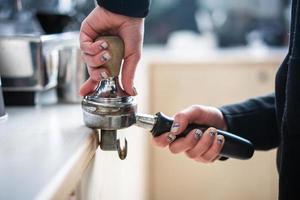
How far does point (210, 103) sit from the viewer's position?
171 centimetres

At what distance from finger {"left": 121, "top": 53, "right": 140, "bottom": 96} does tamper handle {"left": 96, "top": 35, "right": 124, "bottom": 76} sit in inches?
1.3

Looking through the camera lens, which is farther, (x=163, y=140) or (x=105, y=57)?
Result: (x=163, y=140)

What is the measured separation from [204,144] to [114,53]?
0.21 meters

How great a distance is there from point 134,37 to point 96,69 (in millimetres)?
66

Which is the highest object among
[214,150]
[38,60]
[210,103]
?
[38,60]

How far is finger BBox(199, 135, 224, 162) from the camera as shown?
0.64 meters

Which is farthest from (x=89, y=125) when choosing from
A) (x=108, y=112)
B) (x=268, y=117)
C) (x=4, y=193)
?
(x=268, y=117)

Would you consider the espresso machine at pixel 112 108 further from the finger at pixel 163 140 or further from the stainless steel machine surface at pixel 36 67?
the stainless steel machine surface at pixel 36 67

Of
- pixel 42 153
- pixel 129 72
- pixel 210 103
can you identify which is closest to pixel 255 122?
pixel 129 72

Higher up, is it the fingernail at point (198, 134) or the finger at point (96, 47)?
the finger at point (96, 47)

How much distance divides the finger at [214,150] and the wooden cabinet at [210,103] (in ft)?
3.28

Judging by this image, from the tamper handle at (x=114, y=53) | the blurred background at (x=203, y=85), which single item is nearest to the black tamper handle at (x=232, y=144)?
the tamper handle at (x=114, y=53)

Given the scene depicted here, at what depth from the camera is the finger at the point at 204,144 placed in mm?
645

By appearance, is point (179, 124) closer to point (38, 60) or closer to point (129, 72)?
point (129, 72)
